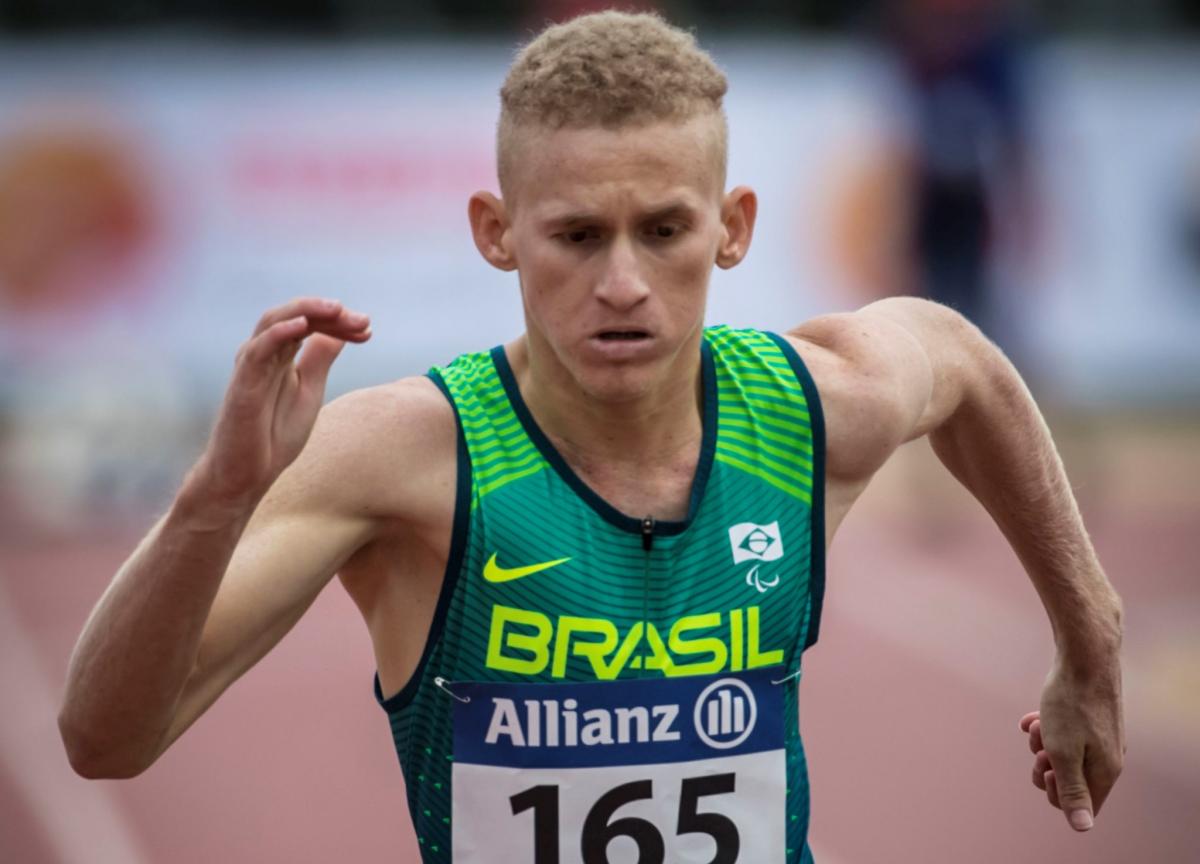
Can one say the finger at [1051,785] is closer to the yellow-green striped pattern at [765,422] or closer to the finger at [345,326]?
the yellow-green striped pattern at [765,422]

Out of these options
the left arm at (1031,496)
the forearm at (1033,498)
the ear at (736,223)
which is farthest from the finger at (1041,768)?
the ear at (736,223)

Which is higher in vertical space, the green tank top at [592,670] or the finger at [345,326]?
the finger at [345,326]

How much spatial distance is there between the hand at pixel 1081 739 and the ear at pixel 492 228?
4.48 ft

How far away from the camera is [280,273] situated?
44.9 feet

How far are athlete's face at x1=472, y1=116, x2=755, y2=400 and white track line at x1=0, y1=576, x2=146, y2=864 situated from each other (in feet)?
14.9

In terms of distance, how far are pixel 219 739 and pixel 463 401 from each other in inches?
220

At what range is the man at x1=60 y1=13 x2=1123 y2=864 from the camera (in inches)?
111

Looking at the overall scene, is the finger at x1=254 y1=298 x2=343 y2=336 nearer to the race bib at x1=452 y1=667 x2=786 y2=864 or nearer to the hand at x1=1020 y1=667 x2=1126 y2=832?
the race bib at x1=452 y1=667 x2=786 y2=864

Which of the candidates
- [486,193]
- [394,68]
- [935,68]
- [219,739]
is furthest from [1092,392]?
[486,193]

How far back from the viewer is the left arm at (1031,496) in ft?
11.1

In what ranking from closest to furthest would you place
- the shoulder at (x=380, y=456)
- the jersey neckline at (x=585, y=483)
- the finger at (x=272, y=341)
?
the finger at (x=272, y=341)
the shoulder at (x=380, y=456)
the jersey neckline at (x=585, y=483)

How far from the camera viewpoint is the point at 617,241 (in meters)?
2.83

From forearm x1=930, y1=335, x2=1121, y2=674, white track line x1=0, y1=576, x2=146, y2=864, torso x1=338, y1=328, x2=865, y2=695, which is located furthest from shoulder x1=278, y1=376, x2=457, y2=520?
white track line x1=0, y1=576, x2=146, y2=864

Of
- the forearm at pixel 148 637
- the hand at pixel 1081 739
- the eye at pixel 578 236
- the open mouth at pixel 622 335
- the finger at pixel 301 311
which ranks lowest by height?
the hand at pixel 1081 739
